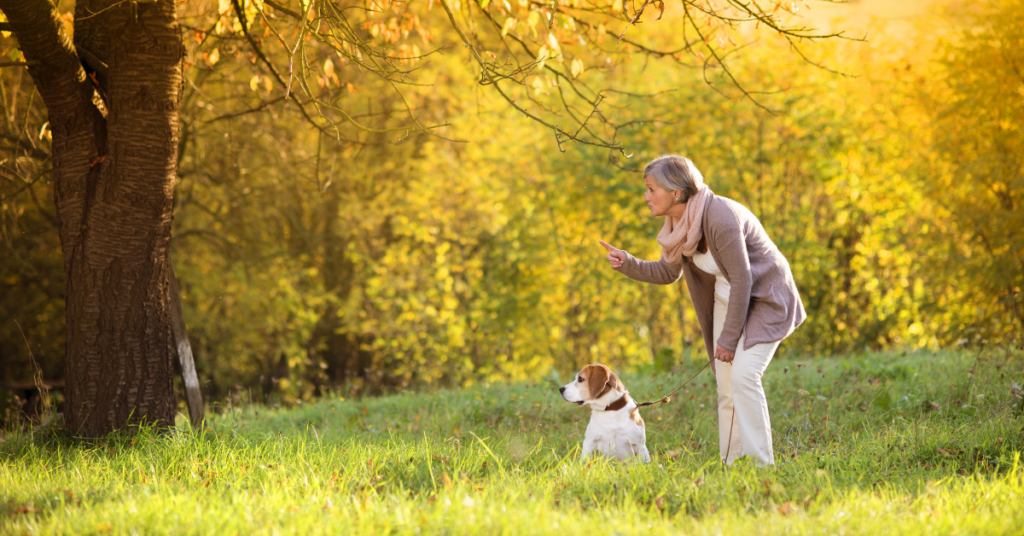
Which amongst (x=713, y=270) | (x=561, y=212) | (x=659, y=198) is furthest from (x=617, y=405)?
(x=561, y=212)

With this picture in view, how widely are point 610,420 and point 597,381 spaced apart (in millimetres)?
227

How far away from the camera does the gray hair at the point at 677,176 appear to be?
146 inches

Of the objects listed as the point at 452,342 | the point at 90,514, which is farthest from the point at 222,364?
the point at 90,514

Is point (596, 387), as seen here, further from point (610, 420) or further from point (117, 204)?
point (117, 204)

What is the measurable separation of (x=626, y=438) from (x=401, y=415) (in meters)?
2.75

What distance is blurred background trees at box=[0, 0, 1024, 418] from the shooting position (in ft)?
27.8

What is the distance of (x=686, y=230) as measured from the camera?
372 cm

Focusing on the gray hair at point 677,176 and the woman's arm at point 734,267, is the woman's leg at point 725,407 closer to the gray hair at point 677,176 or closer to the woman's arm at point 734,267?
the woman's arm at point 734,267

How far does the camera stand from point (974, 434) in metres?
3.84

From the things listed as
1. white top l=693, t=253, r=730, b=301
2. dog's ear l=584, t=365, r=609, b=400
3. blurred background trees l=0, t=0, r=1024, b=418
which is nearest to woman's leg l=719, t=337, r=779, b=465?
white top l=693, t=253, r=730, b=301

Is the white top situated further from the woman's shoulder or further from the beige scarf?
the woman's shoulder

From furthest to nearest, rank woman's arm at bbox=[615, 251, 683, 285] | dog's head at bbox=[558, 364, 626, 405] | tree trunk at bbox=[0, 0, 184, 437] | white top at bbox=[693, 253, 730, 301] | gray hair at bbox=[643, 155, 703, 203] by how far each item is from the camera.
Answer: tree trunk at bbox=[0, 0, 184, 437], woman's arm at bbox=[615, 251, 683, 285], dog's head at bbox=[558, 364, 626, 405], white top at bbox=[693, 253, 730, 301], gray hair at bbox=[643, 155, 703, 203]

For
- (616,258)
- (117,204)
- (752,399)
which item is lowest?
(752,399)

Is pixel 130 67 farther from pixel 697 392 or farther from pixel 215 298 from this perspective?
pixel 215 298
